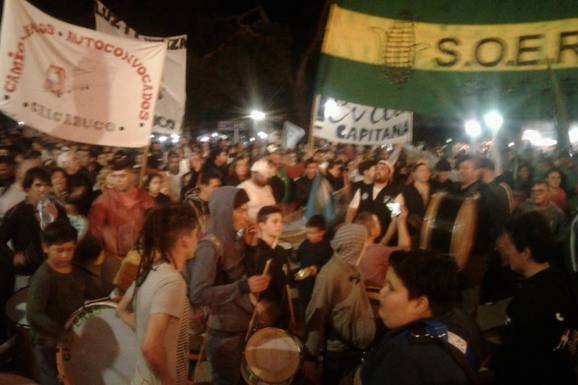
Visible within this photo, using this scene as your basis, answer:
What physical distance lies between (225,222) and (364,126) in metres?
5.00

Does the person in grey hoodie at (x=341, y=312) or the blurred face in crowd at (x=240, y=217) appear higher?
the blurred face in crowd at (x=240, y=217)

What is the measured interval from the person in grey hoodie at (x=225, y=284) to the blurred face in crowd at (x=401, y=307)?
1.94m

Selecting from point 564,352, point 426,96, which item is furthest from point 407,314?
point 426,96

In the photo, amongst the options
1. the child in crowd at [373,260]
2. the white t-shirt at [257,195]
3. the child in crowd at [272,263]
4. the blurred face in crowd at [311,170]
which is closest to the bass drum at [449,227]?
the child in crowd at [373,260]

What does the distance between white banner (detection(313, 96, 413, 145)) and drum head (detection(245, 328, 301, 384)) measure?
16.4 feet

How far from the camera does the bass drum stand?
556 cm

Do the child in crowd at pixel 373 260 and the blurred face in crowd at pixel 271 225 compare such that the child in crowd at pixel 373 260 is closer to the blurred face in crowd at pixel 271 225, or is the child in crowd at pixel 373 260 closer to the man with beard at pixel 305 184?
the blurred face in crowd at pixel 271 225

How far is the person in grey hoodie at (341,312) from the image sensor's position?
440cm

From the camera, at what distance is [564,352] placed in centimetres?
332

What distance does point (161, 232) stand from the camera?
3119 mm

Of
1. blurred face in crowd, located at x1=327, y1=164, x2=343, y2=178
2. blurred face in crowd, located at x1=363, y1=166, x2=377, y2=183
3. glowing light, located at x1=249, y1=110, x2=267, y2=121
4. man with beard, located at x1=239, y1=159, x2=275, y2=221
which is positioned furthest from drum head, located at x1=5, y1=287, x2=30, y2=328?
glowing light, located at x1=249, y1=110, x2=267, y2=121

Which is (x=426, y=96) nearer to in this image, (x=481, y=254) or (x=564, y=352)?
(x=564, y=352)

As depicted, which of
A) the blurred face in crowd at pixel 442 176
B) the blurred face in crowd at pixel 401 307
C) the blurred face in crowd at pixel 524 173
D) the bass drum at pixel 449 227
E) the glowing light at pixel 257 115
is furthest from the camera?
the glowing light at pixel 257 115

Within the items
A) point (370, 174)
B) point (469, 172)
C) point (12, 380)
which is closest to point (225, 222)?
point (12, 380)
